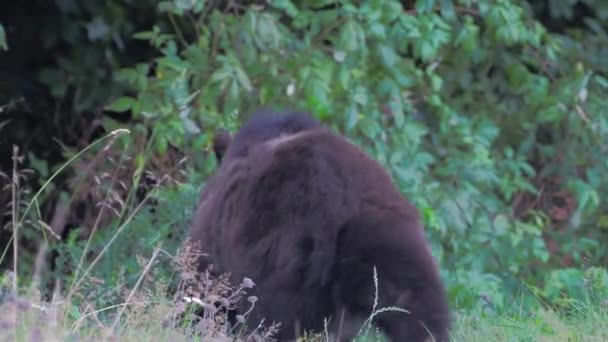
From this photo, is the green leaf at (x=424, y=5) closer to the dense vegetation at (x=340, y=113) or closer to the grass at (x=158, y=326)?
the dense vegetation at (x=340, y=113)

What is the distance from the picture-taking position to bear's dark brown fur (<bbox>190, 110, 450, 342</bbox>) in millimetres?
4016

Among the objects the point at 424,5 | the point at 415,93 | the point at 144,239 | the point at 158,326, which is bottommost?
the point at 415,93

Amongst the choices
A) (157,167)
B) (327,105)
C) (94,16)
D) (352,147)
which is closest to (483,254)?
(327,105)

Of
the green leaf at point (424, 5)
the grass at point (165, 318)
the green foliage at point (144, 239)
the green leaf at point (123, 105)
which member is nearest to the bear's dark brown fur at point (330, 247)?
the grass at point (165, 318)

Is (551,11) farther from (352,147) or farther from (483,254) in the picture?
(352,147)

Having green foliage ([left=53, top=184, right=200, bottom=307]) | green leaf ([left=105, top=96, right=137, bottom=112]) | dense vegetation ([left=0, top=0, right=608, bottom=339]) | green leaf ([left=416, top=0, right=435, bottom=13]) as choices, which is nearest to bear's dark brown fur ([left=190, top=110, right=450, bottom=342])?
dense vegetation ([left=0, top=0, right=608, bottom=339])

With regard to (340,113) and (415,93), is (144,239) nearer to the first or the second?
(340,113)

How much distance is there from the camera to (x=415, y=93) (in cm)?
828

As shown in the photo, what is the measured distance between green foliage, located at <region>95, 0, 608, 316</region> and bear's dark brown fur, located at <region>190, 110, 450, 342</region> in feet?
7.40

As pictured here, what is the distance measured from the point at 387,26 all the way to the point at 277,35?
2.62 ft

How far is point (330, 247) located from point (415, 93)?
440 cm

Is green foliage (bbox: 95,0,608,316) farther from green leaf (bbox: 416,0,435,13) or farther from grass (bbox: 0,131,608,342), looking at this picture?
grass (bbox: 0,131,608,342)

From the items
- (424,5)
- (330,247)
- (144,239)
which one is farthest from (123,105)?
(330,247)

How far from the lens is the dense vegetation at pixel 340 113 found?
6.86 meters
